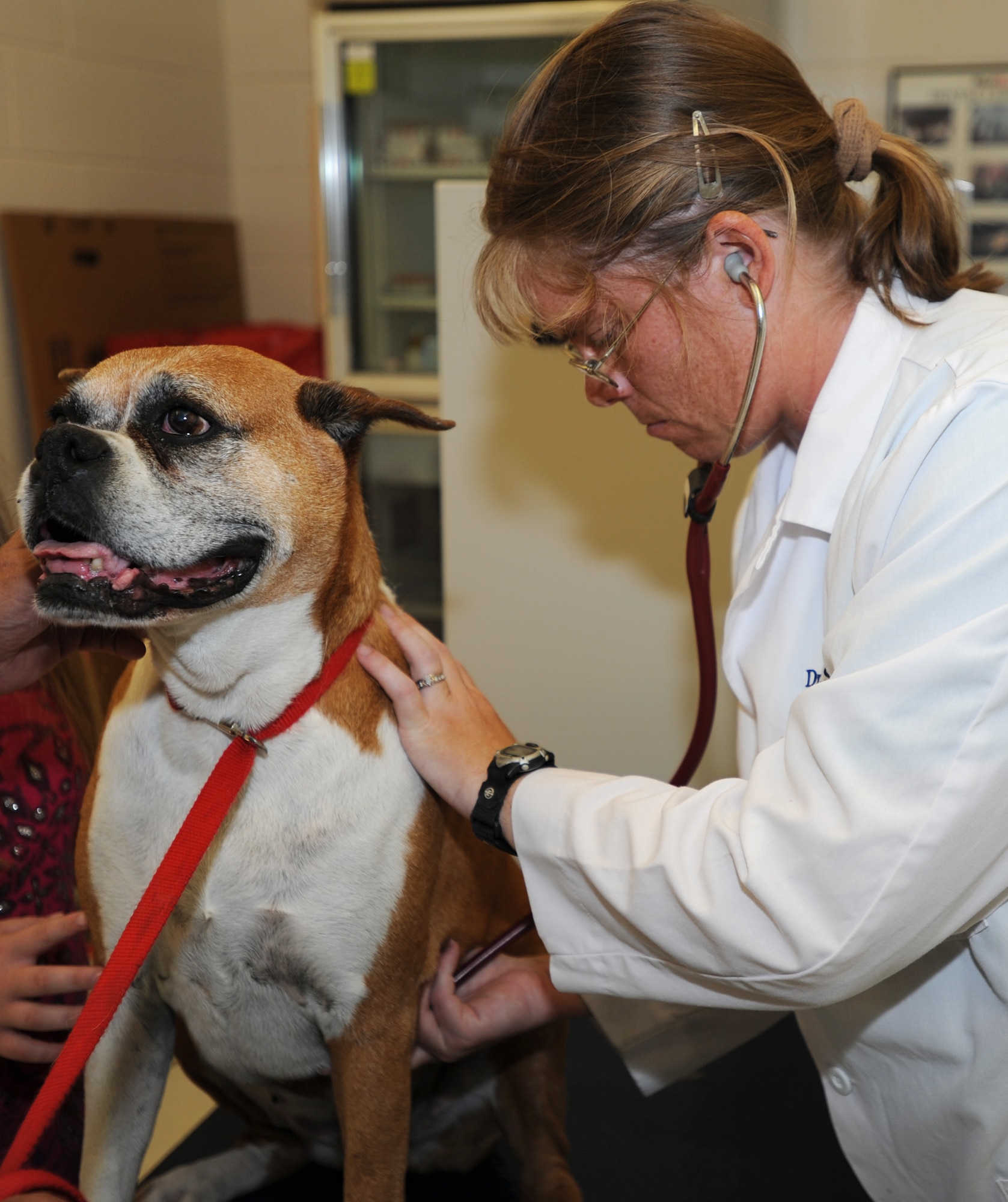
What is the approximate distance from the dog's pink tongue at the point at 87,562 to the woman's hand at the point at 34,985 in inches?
14.1

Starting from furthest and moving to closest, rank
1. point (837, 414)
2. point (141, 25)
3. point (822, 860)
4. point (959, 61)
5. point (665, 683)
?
point (141, 25), point (959, 61), point (665, 683), point (837, 414), point (822, 860)

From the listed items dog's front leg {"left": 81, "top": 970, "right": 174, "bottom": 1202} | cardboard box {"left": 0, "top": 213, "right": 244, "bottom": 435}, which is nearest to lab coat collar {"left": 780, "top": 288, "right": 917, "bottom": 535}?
dog's front leg {"left": 81, "top": 970, "right": 174, "bottom": 1202}

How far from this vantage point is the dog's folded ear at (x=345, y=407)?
1.09 metres

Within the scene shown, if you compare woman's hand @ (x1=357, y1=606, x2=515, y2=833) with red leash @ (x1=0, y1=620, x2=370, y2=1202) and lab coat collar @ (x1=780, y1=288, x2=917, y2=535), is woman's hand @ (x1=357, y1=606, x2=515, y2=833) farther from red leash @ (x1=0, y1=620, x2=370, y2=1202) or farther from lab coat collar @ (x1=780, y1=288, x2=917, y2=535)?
lab coat collar @ (x1=780, y1=288, x2=917, y2=535)

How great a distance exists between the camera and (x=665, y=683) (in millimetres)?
1942

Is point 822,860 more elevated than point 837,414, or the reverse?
point 837,414

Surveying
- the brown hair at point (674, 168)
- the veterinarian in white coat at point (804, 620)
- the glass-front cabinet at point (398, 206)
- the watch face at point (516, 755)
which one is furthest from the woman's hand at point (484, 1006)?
the glass-front cabinet at point (398, 206)

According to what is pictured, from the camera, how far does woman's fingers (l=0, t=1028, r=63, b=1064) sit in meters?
1.06

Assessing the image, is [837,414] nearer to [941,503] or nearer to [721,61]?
[941,503]

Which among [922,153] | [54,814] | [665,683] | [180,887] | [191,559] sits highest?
[922,153]

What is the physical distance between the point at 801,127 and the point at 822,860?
71cm

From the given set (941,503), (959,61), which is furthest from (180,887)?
(959,61)

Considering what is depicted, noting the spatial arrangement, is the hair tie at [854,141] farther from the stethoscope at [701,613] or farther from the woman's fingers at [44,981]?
the woman's fingers at [44,981]

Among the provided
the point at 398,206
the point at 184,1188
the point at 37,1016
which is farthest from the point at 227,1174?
the point at 398,206
